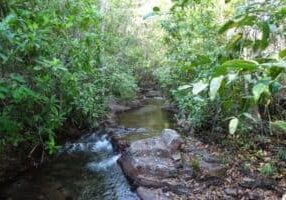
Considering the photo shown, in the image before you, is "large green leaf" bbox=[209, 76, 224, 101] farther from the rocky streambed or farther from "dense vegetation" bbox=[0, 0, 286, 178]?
the rocky streambed

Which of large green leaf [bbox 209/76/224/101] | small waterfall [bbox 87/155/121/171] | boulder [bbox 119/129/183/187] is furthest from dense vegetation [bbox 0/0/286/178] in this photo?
small waterfall [bbox 87/155/121/171]

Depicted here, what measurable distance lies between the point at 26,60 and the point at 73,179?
3169 mm

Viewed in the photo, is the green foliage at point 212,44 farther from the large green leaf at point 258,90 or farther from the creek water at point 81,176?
the creek water at point 81,176

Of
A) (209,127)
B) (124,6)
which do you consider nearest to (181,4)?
(209,127)

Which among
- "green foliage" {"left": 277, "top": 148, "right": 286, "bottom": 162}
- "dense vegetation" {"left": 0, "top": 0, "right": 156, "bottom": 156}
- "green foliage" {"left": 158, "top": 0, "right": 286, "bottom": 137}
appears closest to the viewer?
"green foliage" {"left": 158, "top": 0, "right": 286, "bottom": 137}

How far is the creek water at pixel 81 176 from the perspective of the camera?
21.6 ft

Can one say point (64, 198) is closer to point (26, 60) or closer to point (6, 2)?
point (26, 60)

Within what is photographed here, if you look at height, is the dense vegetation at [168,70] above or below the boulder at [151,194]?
Result: above

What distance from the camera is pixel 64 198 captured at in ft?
21.2

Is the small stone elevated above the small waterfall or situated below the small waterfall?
below

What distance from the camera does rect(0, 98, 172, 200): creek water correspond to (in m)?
6.57

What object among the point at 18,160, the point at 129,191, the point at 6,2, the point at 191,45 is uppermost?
the point at 6,2

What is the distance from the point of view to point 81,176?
745 centimetres

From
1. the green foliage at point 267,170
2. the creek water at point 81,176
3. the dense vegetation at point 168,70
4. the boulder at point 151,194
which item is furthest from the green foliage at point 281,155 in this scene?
the creek water at point 81,176
